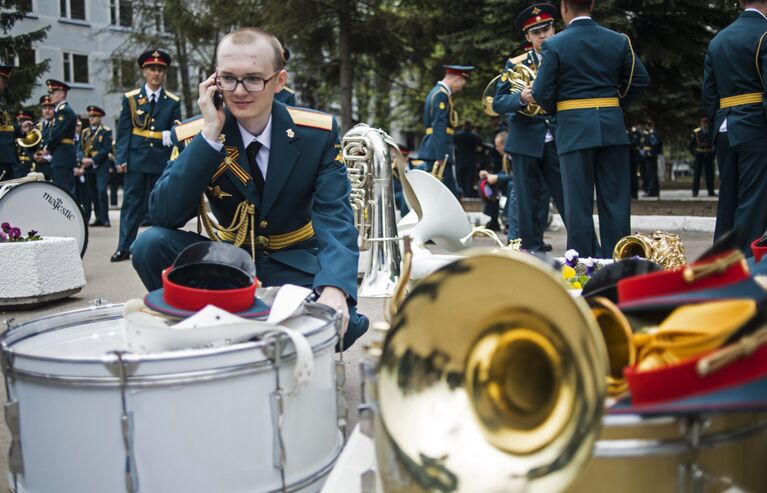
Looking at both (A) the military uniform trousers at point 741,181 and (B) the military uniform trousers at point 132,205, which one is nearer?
(A) the military uniform trousers at point 741,181

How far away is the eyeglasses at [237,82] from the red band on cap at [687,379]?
68.8 inches

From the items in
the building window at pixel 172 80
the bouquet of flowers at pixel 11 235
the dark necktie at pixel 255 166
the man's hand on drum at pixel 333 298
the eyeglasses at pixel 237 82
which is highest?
the building window at pixel 172 80

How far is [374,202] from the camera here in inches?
205

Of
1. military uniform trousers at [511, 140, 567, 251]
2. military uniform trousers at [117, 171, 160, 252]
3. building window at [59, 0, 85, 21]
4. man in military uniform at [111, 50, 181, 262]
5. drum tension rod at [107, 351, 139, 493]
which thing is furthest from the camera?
building window at [59, 0, 85, 21]

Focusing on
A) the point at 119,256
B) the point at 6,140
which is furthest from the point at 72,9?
the point at 119,256

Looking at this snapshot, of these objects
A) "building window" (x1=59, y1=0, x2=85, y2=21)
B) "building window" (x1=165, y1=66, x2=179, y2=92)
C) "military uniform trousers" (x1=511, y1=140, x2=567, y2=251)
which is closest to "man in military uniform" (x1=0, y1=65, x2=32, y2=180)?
"military uniform trousers" (x1=511, y1=140, x2=567, y2=251)

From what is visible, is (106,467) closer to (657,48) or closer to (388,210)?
(388,210)

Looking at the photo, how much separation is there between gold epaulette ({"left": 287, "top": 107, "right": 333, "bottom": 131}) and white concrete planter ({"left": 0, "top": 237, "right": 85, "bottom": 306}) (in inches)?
111

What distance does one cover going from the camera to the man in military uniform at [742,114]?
5.09m

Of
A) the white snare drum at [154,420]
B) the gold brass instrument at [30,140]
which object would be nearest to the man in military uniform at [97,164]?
the gold brass instrument at [30,140]

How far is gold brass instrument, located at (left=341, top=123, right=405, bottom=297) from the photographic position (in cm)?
514

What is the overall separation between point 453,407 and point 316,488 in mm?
685

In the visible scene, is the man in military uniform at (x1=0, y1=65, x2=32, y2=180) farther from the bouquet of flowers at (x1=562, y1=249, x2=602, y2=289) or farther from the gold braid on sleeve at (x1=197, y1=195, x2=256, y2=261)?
the bouquet of flowers at (x1=562, y1=249, x2=602, y2=289)

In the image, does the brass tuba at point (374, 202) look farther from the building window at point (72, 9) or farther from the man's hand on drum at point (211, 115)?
the building window at point (72, 9)
